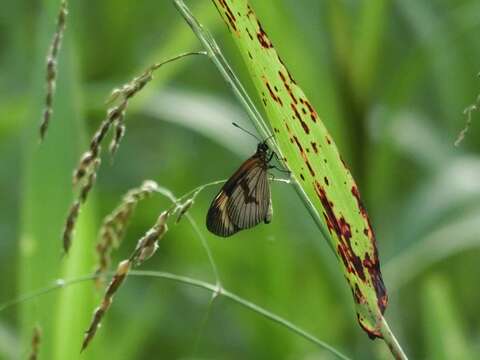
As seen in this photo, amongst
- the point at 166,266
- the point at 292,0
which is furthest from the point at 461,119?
the point at 166,266

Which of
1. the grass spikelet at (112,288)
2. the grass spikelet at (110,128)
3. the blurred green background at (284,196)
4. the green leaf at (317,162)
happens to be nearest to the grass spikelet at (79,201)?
the grass spikelet at (110,128)

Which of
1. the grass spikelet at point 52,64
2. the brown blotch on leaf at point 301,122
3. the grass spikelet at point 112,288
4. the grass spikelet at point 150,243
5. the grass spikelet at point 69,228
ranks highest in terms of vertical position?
the grass spikelet at point 52,64

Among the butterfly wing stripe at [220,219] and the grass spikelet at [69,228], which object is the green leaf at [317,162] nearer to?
the butterfly wing stripe at [220,219]

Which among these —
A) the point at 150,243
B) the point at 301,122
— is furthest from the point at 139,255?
the point at 301,122

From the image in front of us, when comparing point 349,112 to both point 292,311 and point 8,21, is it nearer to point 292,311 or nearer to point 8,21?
point 292,311

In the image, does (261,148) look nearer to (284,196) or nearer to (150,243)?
(150,243)

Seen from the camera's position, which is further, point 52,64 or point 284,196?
point 284,196

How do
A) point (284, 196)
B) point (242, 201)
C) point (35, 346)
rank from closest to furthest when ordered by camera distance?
point (242, 201) < point (35, 346) < point (284, 196)
